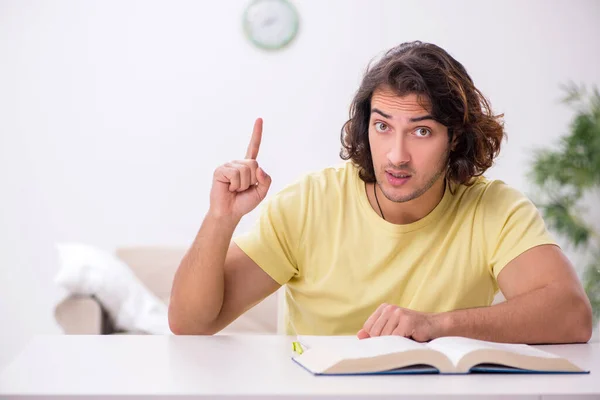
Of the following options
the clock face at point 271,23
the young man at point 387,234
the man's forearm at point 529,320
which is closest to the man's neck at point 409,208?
the young man at point 387,234

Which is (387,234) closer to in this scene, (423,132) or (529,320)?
(423,132)

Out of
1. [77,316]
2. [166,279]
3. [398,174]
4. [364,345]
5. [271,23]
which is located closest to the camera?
[364,345]

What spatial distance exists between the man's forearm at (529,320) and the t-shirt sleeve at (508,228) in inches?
5.1

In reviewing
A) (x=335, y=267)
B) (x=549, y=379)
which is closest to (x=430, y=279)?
(x=335, y=267)

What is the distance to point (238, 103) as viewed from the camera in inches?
161

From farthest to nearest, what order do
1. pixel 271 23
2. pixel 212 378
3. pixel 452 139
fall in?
pixel 271 23
pixel 452 139
pixel 212 378

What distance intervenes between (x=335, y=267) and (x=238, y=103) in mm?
2511

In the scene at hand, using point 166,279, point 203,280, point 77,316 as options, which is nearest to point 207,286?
point 203,280

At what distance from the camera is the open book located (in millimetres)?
1056

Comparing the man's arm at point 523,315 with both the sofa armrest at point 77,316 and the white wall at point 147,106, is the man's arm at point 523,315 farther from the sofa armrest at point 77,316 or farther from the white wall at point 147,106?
the white wall at point 147,106

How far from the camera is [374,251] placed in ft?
5.60

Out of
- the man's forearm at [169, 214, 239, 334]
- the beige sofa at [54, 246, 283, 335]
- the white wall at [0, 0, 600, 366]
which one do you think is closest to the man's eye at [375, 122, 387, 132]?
the man's forearm at [169, 214, 239, 334]

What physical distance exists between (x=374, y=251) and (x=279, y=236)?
0.22m

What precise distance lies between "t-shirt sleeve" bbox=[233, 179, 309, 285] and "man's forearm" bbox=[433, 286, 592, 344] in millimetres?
443
